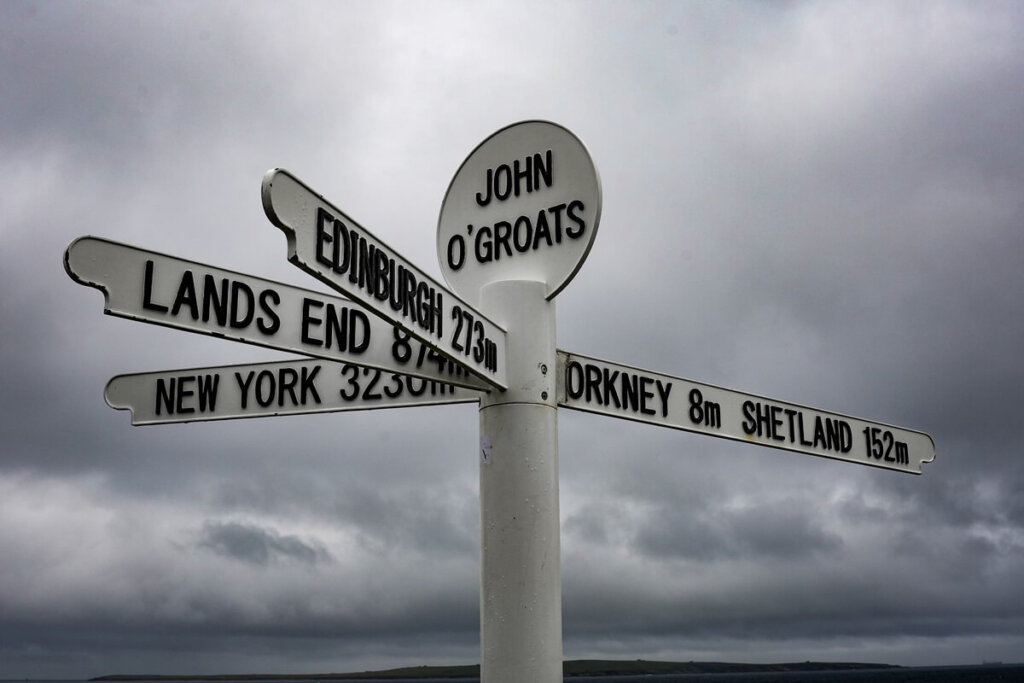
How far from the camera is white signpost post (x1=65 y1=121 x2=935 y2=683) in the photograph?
3545mm

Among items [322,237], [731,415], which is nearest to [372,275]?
[322,237]

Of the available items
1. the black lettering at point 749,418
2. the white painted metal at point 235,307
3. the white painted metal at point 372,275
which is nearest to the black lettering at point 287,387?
the white painted metal at point 235,307

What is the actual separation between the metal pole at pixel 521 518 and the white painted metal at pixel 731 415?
213 millimetres

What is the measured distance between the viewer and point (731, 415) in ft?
18.0

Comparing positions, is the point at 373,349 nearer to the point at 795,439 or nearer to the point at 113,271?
the point at 113,271

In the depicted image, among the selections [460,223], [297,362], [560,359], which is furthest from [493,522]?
[460,223]

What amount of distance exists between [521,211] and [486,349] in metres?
1.02

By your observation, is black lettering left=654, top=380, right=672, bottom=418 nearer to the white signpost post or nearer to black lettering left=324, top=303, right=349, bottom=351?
the white signpost post

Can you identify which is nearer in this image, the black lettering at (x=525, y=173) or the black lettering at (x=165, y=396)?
the black lettering at (x=165, y=396)

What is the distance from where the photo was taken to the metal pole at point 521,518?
15.0 feet

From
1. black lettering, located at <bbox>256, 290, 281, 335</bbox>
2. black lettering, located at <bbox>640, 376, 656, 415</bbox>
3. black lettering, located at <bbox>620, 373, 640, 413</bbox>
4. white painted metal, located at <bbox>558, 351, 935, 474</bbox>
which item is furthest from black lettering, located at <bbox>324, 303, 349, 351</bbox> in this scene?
black lettering, located at <bbox>640, 376, 656, 415</bbox>

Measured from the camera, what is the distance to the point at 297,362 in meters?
5.04

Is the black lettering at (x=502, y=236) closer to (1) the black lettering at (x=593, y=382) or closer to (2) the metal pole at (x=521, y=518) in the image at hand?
(2) the metal pole at (x=521, y=518)

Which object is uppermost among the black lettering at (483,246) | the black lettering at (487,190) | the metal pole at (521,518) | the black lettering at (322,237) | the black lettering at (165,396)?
the black lettering at (487,190)
